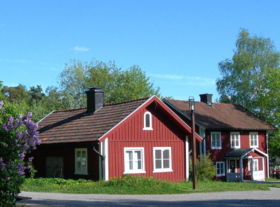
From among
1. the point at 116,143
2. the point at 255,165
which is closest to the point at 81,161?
the point at 116,143

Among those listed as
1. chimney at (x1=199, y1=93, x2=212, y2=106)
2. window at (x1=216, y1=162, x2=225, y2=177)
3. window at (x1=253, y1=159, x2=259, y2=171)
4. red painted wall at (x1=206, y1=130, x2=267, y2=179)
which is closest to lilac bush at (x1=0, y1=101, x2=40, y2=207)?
red painted wall at (x1=206, y1=130, x2=267, y2=179)

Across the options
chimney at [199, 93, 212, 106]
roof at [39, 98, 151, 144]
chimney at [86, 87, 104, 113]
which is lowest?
roof at [39, 98, 151, 144]

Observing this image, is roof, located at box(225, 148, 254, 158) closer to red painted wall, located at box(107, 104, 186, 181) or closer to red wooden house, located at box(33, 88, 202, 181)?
red wooden house, located at box(33, 88, 202, 181)

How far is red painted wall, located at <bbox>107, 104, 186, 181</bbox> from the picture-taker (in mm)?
29406

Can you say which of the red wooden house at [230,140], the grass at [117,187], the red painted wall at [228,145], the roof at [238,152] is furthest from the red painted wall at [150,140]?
the roof at [238,152]

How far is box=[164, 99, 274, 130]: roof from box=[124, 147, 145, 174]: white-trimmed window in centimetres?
1141

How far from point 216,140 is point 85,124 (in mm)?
15826

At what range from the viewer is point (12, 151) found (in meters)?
12.7

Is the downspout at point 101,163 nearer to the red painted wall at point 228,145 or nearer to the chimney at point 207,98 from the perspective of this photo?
the red painted wall at point 228,145

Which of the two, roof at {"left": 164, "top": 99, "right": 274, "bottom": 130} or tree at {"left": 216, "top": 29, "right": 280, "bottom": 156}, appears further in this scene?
tree at {"left": 216, "top": 29, "right": 280, "bottom": 156}

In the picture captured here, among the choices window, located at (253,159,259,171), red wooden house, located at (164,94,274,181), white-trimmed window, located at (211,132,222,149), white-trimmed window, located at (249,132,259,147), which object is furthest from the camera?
white-trimmed window, located at (249,132,259,147)

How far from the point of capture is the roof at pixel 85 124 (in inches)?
1158

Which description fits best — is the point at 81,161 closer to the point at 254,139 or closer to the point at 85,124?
the point at 85,124

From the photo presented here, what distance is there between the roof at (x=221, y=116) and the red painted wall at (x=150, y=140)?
8.63 meters
